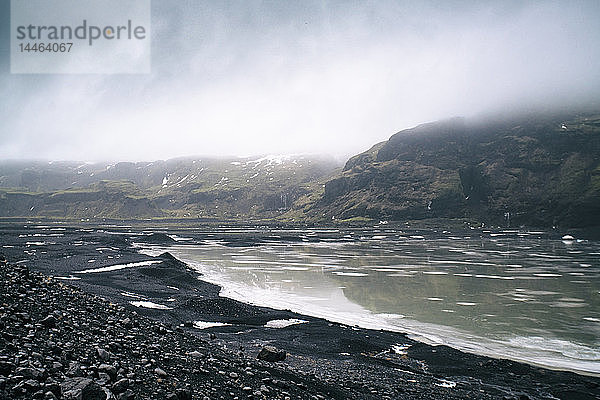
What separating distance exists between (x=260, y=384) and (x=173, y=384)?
2694 mm

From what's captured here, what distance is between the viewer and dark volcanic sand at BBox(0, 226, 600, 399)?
899cm

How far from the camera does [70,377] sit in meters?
8.20

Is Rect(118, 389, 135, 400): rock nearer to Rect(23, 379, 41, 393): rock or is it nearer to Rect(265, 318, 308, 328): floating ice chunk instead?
Rect(23, 379, 41, 393): rock

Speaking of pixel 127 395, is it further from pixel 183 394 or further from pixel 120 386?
pixel 183 394

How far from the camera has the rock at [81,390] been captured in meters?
7.36

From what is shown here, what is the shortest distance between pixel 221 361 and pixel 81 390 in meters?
5.69

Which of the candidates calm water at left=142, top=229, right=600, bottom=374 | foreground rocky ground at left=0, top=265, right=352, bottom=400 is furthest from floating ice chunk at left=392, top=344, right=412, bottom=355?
foreground rocky ground at left=0, top=265, right=352, bottom=400

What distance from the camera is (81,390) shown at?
7.54 meters

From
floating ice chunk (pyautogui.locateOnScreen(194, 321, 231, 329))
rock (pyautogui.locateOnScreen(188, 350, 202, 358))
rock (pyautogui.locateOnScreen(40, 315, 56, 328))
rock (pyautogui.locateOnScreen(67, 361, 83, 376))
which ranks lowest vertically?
floating ice chunk (pyautogui.locateOnScreen(194, 321, 231, 329))

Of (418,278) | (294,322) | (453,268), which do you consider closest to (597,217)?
(453,268)

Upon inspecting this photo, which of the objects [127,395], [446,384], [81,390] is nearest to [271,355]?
[446,384]

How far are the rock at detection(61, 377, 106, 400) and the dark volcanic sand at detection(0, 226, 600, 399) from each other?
0.07 meters

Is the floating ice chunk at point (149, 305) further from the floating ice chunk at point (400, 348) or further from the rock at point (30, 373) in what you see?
the rock at point (30, 373)

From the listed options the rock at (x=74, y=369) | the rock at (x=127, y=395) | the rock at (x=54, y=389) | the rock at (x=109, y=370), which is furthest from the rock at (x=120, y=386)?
the rock at (x=54, y=389)
